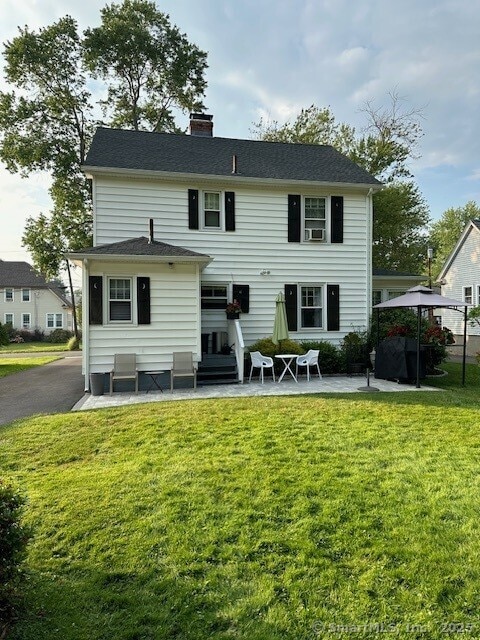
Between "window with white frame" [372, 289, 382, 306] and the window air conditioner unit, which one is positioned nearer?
the window air conditioner unit

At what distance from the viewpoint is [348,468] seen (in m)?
4.32

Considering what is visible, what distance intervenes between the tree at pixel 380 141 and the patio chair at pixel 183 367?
19.1 meters

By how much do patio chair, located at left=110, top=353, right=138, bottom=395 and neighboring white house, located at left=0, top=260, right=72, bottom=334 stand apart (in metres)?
35.9

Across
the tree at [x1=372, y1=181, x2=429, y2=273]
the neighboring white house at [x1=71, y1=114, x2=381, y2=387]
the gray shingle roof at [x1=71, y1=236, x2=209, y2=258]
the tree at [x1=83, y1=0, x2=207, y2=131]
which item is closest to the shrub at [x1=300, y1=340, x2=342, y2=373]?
the neighboring white house at [x1=71, y1=114, x2=381, y2=387]

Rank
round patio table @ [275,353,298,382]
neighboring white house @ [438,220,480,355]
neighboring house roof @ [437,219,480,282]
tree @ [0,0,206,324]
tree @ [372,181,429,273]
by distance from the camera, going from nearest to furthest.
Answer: round patio table @ [275,353,298,382] → tree @ [0,0,206,324] → neighboring white house @ [438,220,480,355] → neighboring house roof @ [437,219,480,282] → tree @ [372,181,429,273]

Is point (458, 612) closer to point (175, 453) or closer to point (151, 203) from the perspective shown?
point (175, 453)

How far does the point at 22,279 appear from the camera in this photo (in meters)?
42.1

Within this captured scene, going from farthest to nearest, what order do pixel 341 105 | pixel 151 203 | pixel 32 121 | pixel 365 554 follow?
pixel 341 105, pixel 32 121, pixel 151 203, pixel 365 554

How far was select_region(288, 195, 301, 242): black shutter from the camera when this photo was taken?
12.5 meters

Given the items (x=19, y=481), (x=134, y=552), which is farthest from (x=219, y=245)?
(x=134, y=552)

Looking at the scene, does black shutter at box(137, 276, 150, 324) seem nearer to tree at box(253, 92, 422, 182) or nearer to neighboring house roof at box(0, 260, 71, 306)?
tree at box(253, 92, 422, 182)

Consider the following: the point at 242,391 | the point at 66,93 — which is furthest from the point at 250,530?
the point at 66,93

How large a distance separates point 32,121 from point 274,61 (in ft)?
47.7

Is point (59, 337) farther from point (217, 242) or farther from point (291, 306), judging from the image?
point (291, 306)
